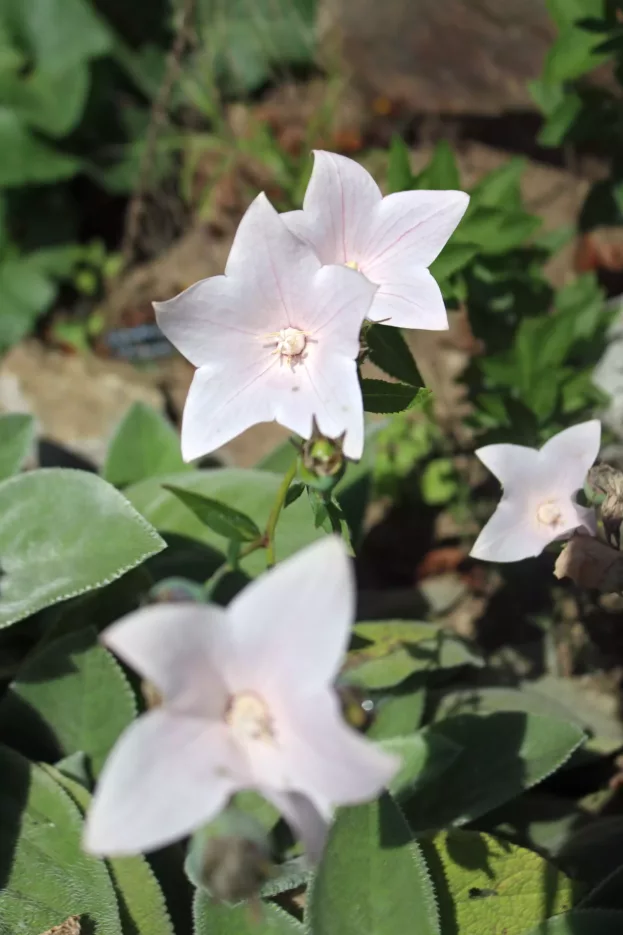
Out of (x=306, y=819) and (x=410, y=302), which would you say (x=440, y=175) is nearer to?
(x=410, y=302)

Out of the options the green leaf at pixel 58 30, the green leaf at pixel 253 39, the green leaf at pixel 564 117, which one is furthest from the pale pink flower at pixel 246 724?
the green leaf at pixel 253 39

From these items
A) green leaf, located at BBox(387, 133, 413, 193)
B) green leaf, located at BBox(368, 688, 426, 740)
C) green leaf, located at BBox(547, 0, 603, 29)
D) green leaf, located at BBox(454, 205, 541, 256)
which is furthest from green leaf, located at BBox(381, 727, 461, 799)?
green leaf, located at BBox(547, 0, 603, 29)

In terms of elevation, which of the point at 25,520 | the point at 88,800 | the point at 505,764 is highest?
the point at 25,520

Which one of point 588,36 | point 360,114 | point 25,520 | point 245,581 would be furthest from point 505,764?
point 360,114

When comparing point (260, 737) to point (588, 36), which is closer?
point (260, 737)

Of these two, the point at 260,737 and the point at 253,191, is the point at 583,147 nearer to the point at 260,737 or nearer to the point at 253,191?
the point at 253,191

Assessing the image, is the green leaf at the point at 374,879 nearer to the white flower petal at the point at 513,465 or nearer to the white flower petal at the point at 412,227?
the white flower petal at the point at 513,465
